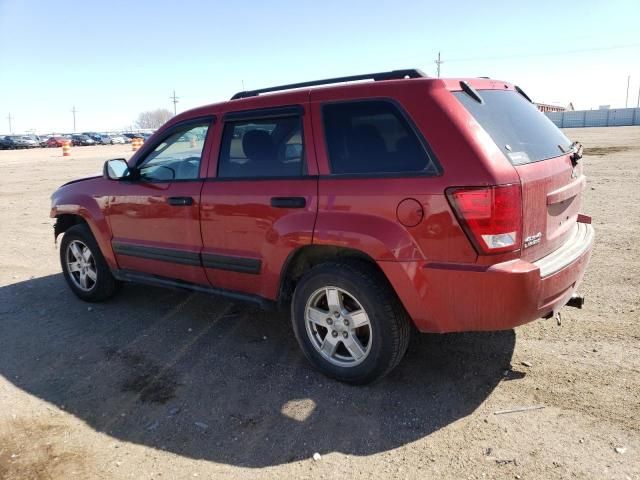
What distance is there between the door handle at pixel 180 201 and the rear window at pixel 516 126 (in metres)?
2.19

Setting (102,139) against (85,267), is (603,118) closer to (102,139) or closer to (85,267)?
(102,139)

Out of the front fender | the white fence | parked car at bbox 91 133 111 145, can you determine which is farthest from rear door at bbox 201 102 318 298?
parked car at bbox 91 133 111 145

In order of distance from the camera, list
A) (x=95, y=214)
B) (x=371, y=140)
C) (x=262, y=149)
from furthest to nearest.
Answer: (x=95, y=214)
(x=262, y=149)
(x=371, y=140)

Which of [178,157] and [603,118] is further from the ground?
[603,118]

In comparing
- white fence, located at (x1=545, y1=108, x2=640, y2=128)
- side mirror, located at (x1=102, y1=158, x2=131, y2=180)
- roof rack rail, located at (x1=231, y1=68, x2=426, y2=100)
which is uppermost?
white fence, located at (x1=545, y1=108, x2=640, y2=128)

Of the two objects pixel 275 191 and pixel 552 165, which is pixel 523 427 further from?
pixel 275 191

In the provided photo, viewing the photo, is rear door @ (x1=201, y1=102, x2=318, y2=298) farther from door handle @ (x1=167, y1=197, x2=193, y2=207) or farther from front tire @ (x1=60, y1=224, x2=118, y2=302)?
front tire @ (x1=60, y1=224, x2=118, y2=302)

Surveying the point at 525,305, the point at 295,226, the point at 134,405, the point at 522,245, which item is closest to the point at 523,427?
the point at 525,305

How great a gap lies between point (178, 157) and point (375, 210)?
2.12 metres

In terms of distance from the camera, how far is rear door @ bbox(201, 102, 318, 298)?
3.45m

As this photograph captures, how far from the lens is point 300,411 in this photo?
319cm

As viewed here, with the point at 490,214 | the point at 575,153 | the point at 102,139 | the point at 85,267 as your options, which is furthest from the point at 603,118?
the point at 490,214

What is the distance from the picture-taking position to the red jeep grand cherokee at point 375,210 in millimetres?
2836

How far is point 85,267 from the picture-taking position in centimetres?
526
